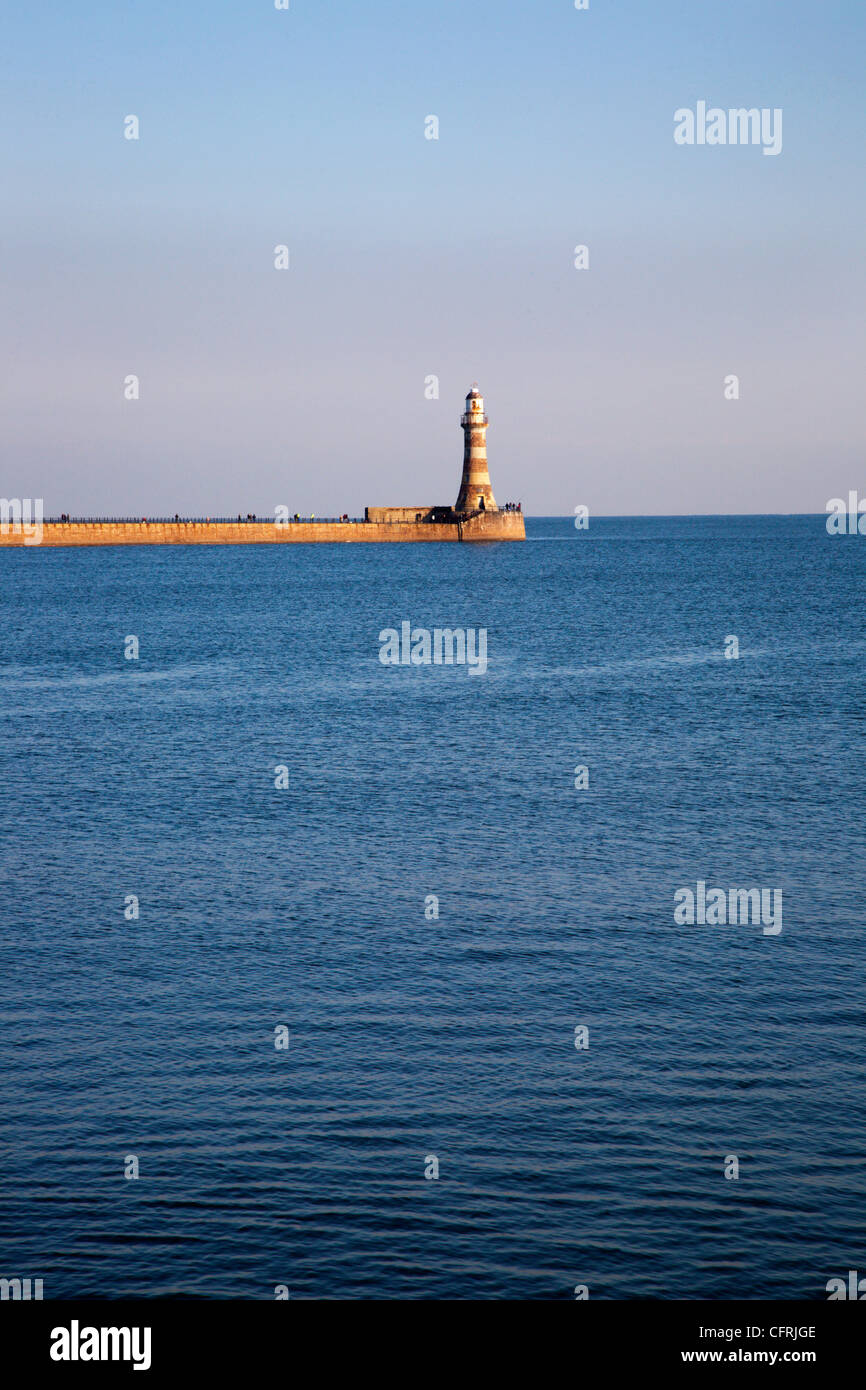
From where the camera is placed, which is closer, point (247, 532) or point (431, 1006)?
point (431, 1006)

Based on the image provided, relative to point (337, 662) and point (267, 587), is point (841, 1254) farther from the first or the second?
point (267, 587)

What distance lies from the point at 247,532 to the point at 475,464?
46573mm

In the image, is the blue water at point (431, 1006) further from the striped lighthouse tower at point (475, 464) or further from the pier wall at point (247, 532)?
the pier wall at point (247, 532)

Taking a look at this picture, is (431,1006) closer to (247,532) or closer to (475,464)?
(475,464)

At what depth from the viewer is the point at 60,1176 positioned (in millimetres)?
16266

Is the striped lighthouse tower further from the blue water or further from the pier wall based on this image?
the blue water

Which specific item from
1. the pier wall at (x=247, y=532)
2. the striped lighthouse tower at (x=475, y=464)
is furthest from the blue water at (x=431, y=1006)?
the pier wall at (x=247, y=532)

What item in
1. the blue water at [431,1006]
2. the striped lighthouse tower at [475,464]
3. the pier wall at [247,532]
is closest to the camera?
the blue water at [431,1006]

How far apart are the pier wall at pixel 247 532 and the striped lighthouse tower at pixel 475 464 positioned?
18.2 ft

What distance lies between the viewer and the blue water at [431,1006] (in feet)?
49.4

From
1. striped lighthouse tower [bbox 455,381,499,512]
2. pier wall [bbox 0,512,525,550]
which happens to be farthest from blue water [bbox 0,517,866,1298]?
pier wall [bbox 0,512,525,550]

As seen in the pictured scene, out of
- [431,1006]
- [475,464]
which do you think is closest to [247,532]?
[475,464]

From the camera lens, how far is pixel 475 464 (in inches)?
6048
